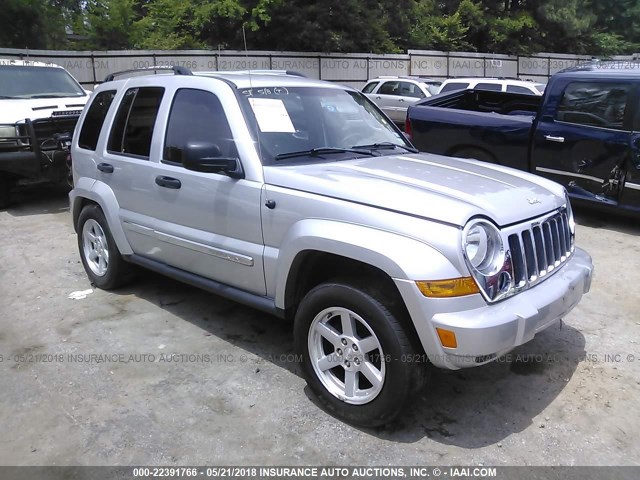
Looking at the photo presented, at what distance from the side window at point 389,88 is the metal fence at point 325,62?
3.86 metres

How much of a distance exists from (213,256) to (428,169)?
151 cm

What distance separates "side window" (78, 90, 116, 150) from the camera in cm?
505

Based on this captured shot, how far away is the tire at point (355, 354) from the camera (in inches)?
117

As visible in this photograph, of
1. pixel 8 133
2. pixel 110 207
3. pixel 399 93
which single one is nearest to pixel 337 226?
pixel 110 207

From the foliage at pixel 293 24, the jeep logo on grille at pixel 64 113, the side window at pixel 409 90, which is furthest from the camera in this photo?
the foliage at pixel 293 24

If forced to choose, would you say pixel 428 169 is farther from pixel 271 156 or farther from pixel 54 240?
pixel 54 240

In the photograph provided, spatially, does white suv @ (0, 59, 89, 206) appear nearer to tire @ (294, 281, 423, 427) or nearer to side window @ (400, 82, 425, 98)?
tire @ (294, 281, 423, 427)

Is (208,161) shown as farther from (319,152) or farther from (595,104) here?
(595,104)

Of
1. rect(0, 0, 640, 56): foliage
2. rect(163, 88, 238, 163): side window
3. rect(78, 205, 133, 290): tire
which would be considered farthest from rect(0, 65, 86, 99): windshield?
rect(0, 0, 640, 56): foliage

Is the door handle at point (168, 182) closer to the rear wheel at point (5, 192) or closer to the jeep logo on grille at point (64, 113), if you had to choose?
the jeep logo on grille at point (64, 113)

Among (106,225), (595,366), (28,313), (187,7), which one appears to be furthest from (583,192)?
(187,7)

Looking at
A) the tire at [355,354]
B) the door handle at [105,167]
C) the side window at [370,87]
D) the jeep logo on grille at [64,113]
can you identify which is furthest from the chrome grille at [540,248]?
the side window at [370,87]

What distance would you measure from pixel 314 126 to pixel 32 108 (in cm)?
611

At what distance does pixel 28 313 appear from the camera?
4.91 m
